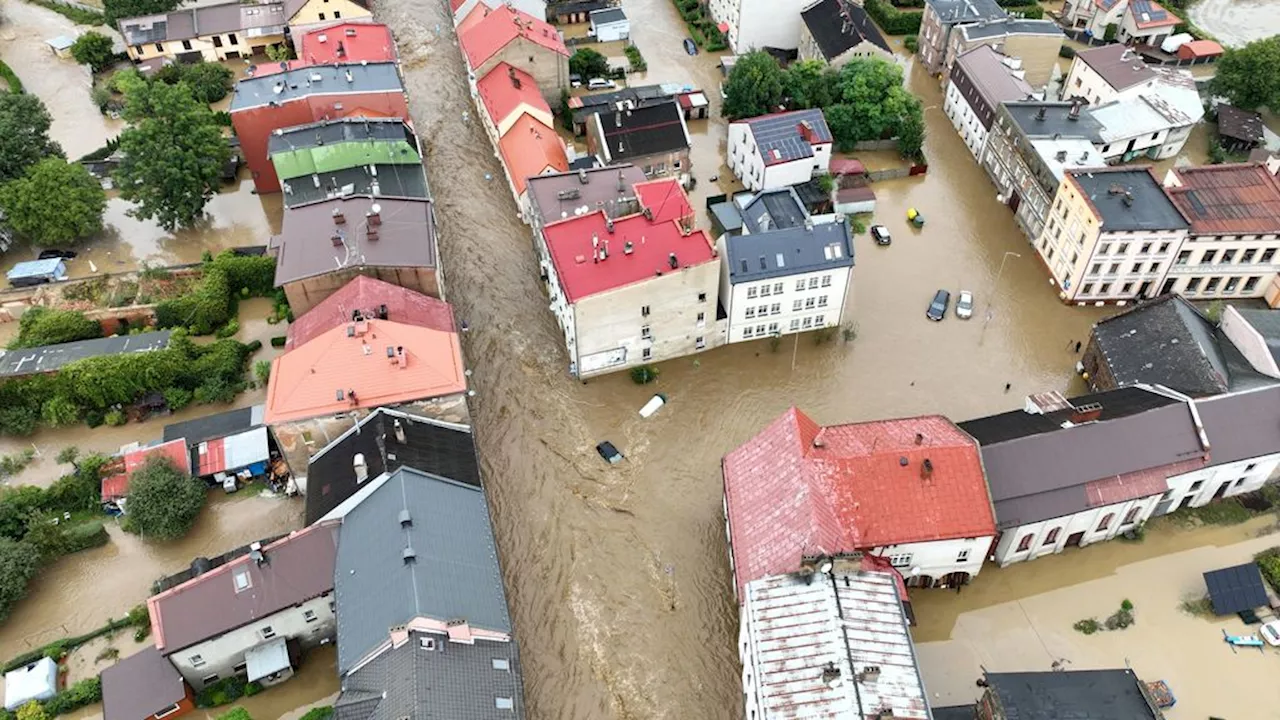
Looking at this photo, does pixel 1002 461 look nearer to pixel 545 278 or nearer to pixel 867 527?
pixel 867 527

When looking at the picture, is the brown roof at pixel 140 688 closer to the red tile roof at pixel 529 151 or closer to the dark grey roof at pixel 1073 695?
the dark grey roof at pixel 1073 695

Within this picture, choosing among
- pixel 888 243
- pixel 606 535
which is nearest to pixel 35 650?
pixel 606 535

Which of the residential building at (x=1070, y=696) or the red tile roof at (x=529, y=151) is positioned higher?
the red tile roof at (x=529, y=151)

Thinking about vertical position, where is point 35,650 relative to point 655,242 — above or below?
below

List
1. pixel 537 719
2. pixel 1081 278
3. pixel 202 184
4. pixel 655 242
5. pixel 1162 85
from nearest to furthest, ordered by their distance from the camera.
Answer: pixel 537 719
pixel 655 242
pixel 1081 278
pixel 202 184
pixel 1162 85

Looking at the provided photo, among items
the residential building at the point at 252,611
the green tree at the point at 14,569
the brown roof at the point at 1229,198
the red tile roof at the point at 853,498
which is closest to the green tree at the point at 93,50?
the green tree at the point at 14,569

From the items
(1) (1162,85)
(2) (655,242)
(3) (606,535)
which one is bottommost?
(3) (606,535)

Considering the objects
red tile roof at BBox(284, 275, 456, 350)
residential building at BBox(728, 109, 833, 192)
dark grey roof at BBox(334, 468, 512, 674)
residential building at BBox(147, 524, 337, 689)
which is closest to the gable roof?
red tile roof at BBox(284, 275, 456, 350)

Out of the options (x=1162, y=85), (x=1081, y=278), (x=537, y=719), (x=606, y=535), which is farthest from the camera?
(x=1162, y=85)
